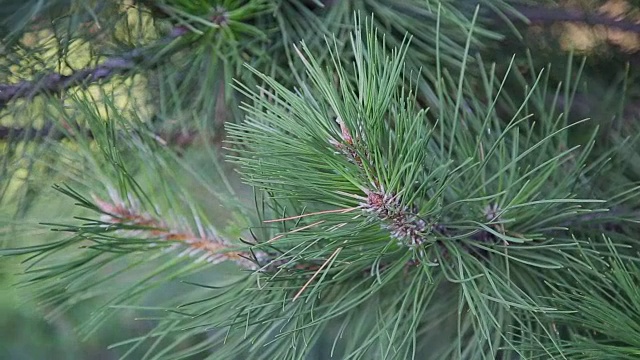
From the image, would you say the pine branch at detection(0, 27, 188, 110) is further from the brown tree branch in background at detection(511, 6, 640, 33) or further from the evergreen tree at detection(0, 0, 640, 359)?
the brown tree branch in background at detection(511, 6, 640, 33)

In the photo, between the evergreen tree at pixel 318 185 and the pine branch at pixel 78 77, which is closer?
the evergreen tree at pixel 318 185

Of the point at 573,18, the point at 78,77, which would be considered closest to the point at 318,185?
the point at 78,77

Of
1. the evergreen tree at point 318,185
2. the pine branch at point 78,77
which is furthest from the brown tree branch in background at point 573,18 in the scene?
the pine branch at point 78,77

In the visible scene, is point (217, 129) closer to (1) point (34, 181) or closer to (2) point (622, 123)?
(1) point (34, 181)

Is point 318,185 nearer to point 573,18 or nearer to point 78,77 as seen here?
point 78,77

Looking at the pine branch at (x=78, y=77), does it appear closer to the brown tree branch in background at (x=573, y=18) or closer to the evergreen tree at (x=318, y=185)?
the evergreen tree at (x=318, y=185)

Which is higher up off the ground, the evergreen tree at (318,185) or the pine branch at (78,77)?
the pine branch at (78,77)

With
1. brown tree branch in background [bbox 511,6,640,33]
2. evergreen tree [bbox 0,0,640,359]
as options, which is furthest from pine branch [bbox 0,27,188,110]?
brown tree branch in background [bbox 511,6,640,33]
